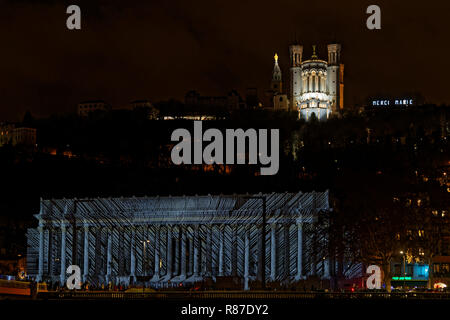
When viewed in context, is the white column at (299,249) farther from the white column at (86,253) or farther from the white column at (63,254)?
the white column at (63,254)

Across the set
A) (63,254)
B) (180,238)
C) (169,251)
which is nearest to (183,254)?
(169,251)

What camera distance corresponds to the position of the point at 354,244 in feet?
306

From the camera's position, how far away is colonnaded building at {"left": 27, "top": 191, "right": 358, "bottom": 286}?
349 ft

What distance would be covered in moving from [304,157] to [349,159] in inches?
838

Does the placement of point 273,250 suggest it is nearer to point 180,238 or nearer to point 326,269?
point 326,269

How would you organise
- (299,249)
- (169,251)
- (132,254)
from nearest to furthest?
(299,249)
(169,251)
(132,254)

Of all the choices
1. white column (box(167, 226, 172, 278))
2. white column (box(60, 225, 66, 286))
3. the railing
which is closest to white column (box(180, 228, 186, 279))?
white column (box(167, 226, 172, 278))

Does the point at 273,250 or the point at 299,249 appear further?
the point at 273,250

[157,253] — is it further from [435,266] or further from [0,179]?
[0,179]

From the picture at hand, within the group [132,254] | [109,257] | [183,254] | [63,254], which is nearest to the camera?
[183,254]

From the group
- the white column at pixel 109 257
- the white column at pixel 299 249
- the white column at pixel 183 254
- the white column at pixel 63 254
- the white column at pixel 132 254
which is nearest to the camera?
the white column at pixel 299 249

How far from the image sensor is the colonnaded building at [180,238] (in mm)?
106500

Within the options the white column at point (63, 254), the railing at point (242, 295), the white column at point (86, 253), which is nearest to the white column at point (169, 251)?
the white column at point (86, 253)

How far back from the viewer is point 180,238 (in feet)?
372
